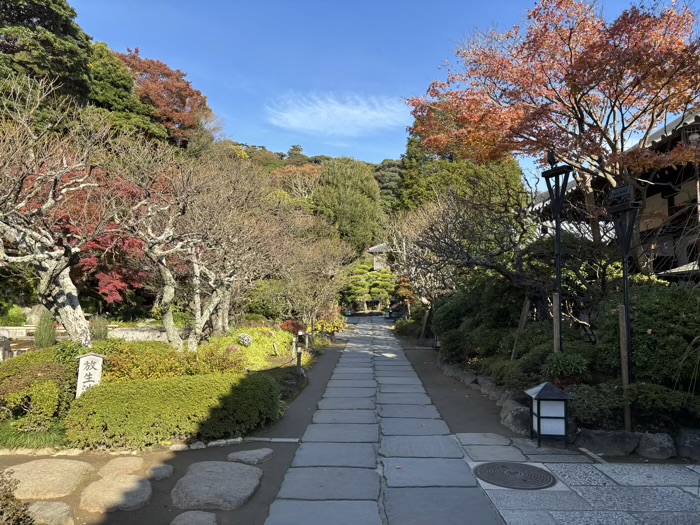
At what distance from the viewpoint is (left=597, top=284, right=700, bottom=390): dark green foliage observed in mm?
5934

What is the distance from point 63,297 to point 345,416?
6.00 metres

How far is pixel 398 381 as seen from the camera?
10.9 meters

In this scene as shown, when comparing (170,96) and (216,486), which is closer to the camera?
(216,486)

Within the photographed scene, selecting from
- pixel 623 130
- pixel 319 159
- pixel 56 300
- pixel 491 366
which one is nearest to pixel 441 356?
pixel 491 366

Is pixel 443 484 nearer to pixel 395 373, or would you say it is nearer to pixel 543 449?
pixel 543 449

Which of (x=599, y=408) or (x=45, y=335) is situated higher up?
(x=45, y=335)

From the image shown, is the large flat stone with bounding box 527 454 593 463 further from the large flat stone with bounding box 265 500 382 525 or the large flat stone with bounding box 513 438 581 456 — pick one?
the large flat stone with bounding box 265 500 382 525

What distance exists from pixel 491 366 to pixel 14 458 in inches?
297

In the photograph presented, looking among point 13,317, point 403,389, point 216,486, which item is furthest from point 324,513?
point 13,317

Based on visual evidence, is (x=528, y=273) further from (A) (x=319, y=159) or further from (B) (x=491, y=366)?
(A) (x=319, y=159)

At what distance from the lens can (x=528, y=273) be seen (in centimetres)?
1002

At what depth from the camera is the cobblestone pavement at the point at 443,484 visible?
4.07 m

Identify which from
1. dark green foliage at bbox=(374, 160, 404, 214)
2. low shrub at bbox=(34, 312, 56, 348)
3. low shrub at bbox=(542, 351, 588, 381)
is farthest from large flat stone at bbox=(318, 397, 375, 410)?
dark green foliage at bbox=(374, 160, 404, 214)

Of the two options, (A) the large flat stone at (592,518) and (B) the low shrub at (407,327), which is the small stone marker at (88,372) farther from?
(B) the low shrub at (407,327)
